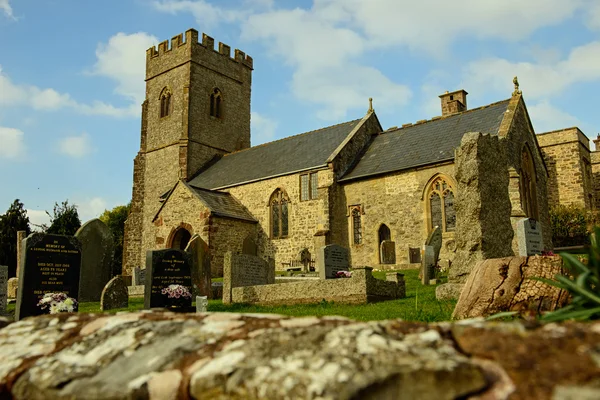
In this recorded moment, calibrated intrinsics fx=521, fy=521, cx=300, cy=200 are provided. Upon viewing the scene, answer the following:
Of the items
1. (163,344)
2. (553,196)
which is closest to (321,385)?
(163,344)

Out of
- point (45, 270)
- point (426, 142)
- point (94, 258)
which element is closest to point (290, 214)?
point (426, 142)

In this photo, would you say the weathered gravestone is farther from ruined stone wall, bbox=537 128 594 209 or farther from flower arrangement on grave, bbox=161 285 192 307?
ruined stone wall, bbox=537 128 594 209

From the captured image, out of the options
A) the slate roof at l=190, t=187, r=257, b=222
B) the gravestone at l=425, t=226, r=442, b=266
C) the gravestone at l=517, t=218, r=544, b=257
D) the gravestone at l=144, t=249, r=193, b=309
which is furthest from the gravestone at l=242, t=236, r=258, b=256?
the gravestone at l=517, t=218, r=544, b=257

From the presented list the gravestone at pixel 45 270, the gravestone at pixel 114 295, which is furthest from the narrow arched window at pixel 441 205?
the gravestone at pixel 45 270

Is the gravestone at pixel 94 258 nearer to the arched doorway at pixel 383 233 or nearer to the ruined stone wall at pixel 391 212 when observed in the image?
the ruined stone wall at pixel 391 212

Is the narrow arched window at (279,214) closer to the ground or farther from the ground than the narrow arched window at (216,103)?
closer to the ground

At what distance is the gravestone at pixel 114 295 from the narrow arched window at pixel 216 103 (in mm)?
25857

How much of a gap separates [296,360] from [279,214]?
2643cm

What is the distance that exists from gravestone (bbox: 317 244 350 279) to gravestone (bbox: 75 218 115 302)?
19.4 feet

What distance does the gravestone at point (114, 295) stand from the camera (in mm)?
13000

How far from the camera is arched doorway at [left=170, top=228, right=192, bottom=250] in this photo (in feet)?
88.9

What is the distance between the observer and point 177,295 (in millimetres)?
9812

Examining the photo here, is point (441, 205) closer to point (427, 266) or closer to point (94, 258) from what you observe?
point (427, 266)

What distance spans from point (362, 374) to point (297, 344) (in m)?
0.27
